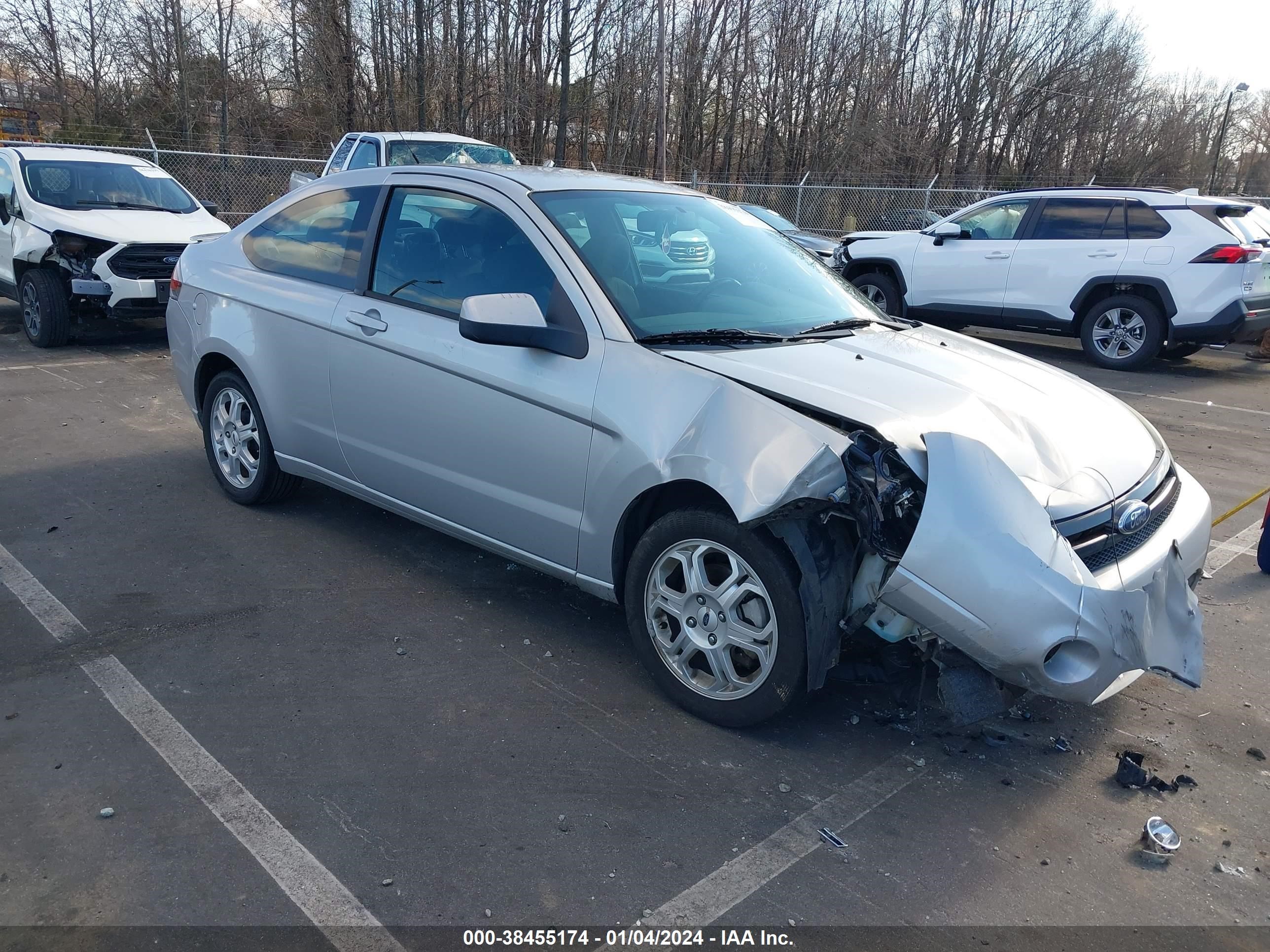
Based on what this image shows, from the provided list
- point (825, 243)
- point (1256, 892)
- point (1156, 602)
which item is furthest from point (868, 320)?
point (825, 243)

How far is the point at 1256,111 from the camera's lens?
46656mm

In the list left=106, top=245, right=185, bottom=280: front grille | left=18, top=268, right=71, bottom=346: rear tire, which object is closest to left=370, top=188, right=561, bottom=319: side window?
left=106, top=245, right=185, bottom=280: front grille

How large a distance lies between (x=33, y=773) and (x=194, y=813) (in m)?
0.59

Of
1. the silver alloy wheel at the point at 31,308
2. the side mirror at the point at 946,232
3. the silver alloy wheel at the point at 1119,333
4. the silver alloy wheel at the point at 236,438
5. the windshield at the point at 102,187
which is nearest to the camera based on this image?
the silver alloy wheel at the point at 236,438

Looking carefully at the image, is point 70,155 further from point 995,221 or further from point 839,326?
point 995,221

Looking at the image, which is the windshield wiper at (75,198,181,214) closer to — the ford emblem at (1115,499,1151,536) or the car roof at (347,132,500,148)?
the car roof at (347,132,500,148)

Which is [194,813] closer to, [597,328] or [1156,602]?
[597,328]

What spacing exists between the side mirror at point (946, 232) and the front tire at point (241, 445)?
30.0 ft

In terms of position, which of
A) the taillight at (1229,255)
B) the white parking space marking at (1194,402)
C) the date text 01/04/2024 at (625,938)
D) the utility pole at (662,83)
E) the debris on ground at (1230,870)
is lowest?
the date text 01/04/2024 at (625,938)

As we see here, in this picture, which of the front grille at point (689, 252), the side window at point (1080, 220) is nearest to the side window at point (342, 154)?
the side window at point (1080, 220)

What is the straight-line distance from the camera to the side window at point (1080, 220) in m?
11.0

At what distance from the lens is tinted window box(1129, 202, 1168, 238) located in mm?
10664

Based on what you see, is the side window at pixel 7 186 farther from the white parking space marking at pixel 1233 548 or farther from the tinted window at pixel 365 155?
the white parking space marking at pixel 1233 548

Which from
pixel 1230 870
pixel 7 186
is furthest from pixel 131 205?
pixel 1230 870
